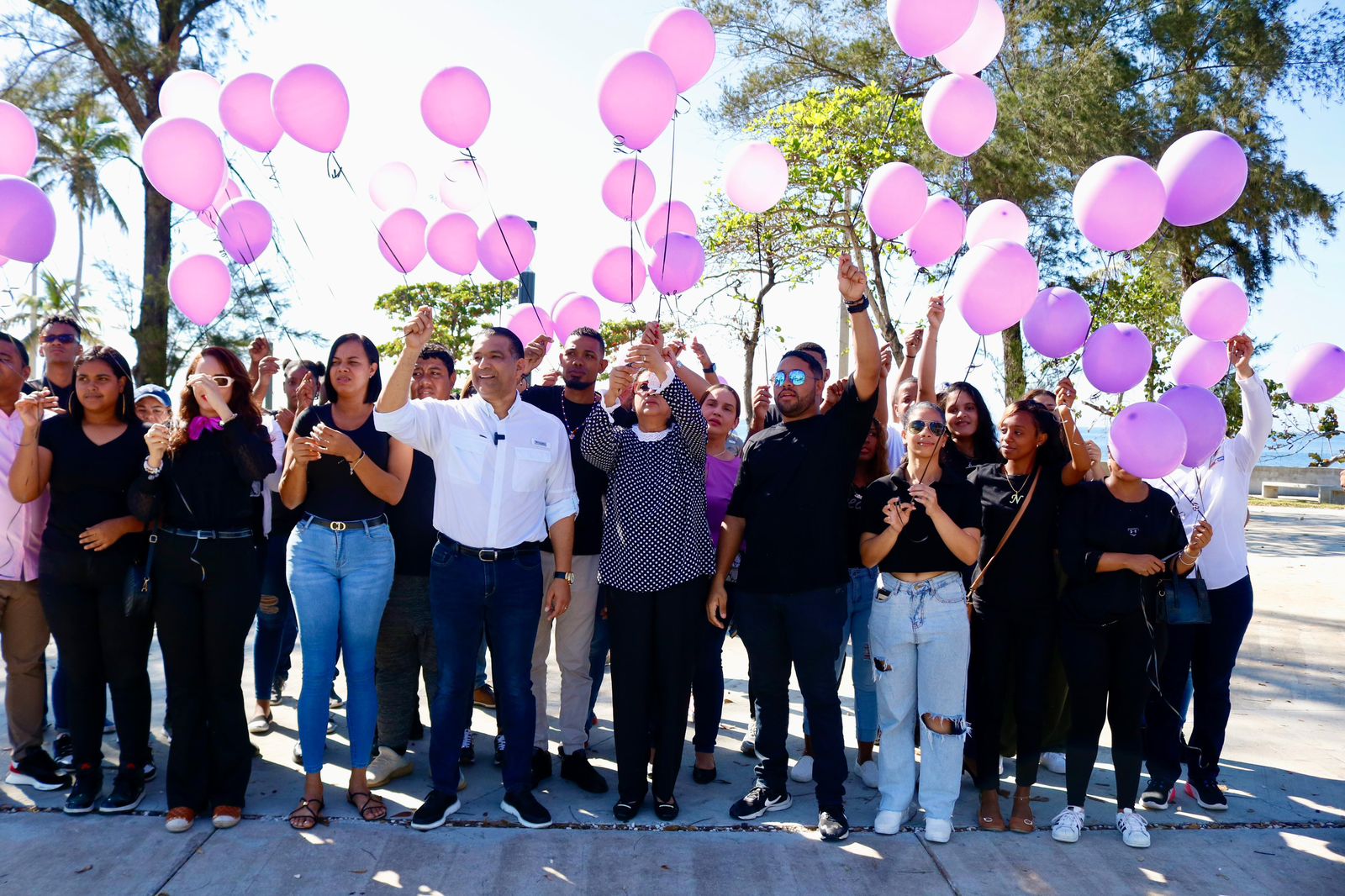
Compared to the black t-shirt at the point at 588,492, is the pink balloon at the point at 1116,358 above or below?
above

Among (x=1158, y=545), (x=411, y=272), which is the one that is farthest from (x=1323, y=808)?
(x=411, y=272)

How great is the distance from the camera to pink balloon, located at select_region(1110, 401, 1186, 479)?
3.55 meters

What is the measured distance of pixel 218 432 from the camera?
373 cm

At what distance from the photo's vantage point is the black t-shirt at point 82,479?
3777 mm

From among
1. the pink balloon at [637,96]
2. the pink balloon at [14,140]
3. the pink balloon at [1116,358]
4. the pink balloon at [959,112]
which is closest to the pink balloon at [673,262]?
the pink balloon at [637,96]

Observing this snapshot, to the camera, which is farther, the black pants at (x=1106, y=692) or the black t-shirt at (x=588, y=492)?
the black t-shirt at (x=588, y=492)

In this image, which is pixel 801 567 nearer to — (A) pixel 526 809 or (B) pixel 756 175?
(A) pixel 526 809

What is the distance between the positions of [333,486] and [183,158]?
6.95 feet

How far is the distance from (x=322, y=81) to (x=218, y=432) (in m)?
2.03

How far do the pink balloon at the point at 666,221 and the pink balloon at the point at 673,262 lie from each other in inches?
2.7

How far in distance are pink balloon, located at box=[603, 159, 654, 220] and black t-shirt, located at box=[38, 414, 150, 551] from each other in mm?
2754

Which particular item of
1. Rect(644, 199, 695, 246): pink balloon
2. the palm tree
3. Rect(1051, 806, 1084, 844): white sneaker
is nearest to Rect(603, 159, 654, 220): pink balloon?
Rect(644, 199, 695, 246): pink balloon

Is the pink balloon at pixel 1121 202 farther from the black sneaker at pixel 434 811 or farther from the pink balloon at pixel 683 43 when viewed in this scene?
the black sneaker at pixel 434 811

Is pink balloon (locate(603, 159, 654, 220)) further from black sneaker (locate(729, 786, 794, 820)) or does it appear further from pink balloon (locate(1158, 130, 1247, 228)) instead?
black sneaker (locate(729, 786, 794, 820))
